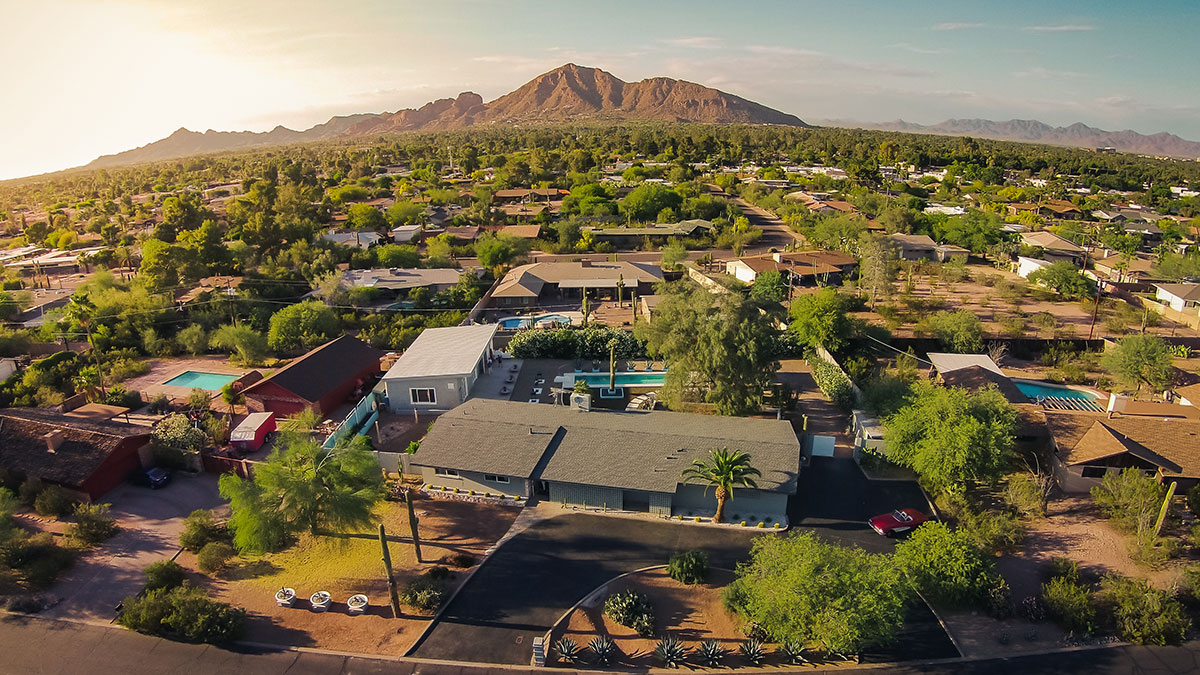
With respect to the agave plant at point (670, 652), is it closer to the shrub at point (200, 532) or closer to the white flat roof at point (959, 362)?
the shrub at point (200, 532)

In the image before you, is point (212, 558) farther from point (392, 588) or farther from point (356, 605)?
point (392, 588)

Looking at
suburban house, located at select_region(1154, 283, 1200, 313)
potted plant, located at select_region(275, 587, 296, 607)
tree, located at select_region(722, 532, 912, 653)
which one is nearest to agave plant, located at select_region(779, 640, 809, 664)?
tree, located at select_region(722, 532, 912, 653)

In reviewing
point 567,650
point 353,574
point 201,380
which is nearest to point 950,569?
point 567,650

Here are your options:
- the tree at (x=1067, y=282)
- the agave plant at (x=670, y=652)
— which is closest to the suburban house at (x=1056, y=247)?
the tree at (x=1067, y=282)

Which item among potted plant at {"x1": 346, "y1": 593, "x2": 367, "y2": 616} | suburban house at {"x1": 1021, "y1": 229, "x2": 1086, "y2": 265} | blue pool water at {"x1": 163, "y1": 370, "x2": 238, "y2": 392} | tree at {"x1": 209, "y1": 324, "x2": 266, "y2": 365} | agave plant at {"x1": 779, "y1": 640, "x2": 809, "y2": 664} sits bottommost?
agave plant at {"x1": 779, "y1": 640, "x2": 809, "y2": 664}

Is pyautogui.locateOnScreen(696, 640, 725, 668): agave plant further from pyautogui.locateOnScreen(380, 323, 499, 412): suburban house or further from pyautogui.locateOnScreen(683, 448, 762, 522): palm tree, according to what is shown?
pyautogui.locateOnScreen(380, 323, 499, 412): suburban house

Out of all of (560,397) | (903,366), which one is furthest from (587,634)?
(903,366)

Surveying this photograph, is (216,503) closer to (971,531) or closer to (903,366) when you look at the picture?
(971,531)
